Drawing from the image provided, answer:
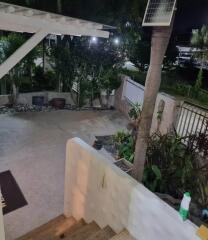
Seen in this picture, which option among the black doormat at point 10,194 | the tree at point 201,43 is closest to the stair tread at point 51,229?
the black doormat at point 10,194

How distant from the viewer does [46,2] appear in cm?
852

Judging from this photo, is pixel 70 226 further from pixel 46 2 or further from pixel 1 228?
pixel 46 2

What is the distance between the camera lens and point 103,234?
2.77 m

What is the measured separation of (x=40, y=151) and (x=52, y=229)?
2.47m

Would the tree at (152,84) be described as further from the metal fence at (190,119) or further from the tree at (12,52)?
the tree at (12,52)

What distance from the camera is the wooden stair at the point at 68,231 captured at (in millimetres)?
2799

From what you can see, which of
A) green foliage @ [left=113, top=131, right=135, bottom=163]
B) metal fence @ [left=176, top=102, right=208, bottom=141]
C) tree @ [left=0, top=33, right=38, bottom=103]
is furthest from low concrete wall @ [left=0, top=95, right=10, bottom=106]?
metal fence @ [left=176, top=102, right=208, bottom=141]

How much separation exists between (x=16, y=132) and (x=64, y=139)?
1331 mm

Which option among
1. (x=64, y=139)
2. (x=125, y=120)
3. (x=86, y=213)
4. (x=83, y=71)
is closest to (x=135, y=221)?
(x=86, y=213)

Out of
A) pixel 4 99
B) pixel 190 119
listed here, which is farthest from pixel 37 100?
pixel 190 119

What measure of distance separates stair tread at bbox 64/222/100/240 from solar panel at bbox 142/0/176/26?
245 centimetres

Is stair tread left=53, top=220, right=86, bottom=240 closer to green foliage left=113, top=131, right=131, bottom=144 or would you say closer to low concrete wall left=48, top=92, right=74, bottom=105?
green foliage left=113, top=131, right=131, bottom=144

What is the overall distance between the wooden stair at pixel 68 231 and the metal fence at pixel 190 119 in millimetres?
2736

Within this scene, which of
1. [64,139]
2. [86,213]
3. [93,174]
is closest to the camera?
[93,174]
